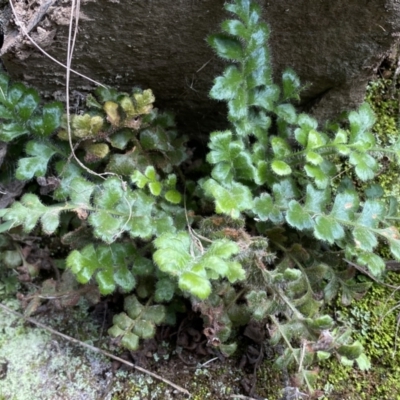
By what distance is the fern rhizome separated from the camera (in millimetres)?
1291

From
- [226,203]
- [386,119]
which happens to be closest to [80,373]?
[226,203]

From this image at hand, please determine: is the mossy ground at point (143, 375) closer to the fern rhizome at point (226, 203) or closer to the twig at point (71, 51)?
Answer: the fern rhizome at point (226, 203)

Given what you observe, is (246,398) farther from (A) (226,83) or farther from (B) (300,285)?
(A) (226,83)

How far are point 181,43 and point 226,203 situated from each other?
0.52 m

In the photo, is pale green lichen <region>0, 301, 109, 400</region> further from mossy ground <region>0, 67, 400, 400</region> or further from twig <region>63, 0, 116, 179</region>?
twig <region>63, 0, 116, 179</region>

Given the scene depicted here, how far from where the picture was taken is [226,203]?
1.26 metres

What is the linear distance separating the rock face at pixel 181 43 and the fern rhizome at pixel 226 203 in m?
0.09

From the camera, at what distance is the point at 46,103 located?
1.51m

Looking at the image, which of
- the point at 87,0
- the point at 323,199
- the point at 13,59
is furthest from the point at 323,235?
the point at 13,59

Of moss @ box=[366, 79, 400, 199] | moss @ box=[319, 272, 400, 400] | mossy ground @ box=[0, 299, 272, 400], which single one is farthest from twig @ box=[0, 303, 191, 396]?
moss @ box=[366, 79, 400, 199]

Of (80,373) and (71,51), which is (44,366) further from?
(71,51)

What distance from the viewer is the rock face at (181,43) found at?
132cm

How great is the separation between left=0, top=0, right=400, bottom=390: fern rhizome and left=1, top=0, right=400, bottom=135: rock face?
9 cm

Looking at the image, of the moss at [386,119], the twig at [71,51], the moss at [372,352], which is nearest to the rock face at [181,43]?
the twig at [71,51]
